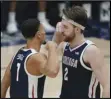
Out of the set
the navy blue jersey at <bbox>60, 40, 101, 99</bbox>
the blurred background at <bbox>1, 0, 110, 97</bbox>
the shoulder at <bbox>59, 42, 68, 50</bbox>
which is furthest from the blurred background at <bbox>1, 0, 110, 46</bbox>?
the navy blue jersey at <bbox>60, 40, 101, 99</bbox>

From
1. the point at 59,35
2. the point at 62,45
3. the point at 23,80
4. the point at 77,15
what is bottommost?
the point at 23,80

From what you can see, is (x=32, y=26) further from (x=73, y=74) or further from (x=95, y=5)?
(x=95, y=5)

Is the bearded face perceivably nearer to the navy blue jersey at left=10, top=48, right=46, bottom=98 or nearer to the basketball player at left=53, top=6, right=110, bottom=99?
the basketball player at left=53, top=6, right=110, bottom=99

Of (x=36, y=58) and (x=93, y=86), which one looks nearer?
(x=36, y=58)

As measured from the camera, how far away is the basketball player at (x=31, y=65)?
3.69 meters

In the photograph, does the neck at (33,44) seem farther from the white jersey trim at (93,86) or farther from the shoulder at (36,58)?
the white jersey trim at (93,86)

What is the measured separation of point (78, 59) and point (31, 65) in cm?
46

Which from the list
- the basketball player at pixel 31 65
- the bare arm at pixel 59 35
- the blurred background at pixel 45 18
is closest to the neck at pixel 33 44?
the basketball player at pixel 31 65

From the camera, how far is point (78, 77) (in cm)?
384

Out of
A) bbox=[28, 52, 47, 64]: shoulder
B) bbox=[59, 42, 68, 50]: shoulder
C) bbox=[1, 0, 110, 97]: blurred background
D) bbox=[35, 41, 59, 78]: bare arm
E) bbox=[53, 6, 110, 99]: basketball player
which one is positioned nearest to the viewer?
bbox=[35, 41, 59, 78]: bare arm

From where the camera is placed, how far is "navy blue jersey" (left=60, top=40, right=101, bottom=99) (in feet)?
12.5

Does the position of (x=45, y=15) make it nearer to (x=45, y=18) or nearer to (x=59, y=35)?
(x=45, y=18)

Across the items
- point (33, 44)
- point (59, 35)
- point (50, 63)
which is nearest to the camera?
point (50, 63)

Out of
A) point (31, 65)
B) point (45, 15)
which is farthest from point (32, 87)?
point (45, 15)
